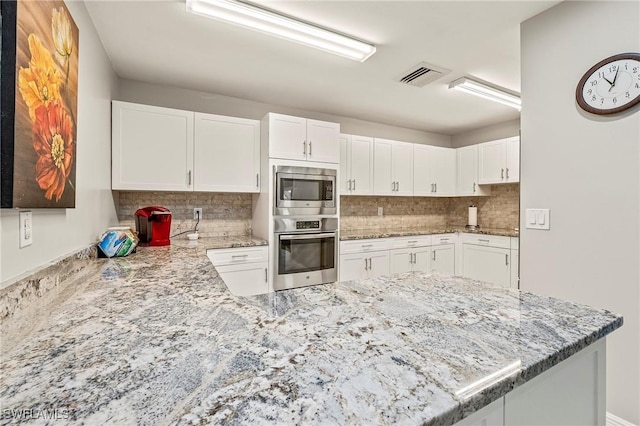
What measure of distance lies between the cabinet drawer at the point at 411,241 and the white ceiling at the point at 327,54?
1.65m

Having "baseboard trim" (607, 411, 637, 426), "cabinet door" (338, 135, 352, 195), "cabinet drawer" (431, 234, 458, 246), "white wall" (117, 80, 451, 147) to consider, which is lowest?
"baseboard trim" (607, 411, 637, 426)

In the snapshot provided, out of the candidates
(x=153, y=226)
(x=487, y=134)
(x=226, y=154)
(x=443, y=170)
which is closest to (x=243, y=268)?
(x=153, y=226)

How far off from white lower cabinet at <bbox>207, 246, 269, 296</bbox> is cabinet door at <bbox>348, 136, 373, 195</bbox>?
1522 mm

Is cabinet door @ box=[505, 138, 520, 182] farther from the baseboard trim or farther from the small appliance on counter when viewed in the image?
the baseboard trim

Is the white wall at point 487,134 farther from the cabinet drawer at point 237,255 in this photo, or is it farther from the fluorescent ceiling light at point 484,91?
the cabinet drawer at point 237,255

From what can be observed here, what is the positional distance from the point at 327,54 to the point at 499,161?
288 cm

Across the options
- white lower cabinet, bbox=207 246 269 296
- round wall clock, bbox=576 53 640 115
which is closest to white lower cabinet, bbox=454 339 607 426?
round wall clock, bbox=576 53 640 115

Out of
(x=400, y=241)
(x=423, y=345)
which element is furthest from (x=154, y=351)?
(x=400, y=241)

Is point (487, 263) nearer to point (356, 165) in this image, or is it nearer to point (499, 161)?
point (499, 161)

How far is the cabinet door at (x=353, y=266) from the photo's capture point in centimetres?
332

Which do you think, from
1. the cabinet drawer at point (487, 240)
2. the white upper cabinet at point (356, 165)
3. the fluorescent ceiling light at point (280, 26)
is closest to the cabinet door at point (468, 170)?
the cabinet drawer at point (487, 240)

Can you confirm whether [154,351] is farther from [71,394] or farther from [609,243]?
[609,243]

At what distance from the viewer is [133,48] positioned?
2.25 meters

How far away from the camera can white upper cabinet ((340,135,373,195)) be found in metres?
3.68
